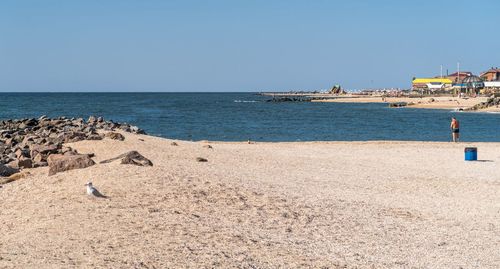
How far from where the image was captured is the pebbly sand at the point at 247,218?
32.3 feet

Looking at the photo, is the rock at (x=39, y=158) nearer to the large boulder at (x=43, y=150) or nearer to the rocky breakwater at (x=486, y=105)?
the large boulder at (x=43, y=150)

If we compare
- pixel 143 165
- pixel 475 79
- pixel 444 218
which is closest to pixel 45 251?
pixel 143 165

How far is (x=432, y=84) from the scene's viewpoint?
150m

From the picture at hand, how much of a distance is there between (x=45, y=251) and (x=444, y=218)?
806 centimetres

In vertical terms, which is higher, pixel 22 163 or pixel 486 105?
pixel 22 163

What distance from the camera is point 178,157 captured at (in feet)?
66.6

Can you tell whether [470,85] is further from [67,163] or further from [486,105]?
[67,163]

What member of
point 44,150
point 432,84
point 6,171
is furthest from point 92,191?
point 432,84

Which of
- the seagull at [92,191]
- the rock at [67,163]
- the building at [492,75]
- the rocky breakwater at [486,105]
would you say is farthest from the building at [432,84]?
the seagull at [92,191]

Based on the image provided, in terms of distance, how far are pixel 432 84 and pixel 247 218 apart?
471 feet

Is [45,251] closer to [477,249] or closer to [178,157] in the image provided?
[477,249]

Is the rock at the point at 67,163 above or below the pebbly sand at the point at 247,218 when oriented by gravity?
above

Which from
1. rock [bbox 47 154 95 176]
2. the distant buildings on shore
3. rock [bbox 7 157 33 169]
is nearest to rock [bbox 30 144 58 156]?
rock [bbox 7 157 33 169]

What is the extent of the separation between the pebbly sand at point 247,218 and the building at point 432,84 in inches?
5049
